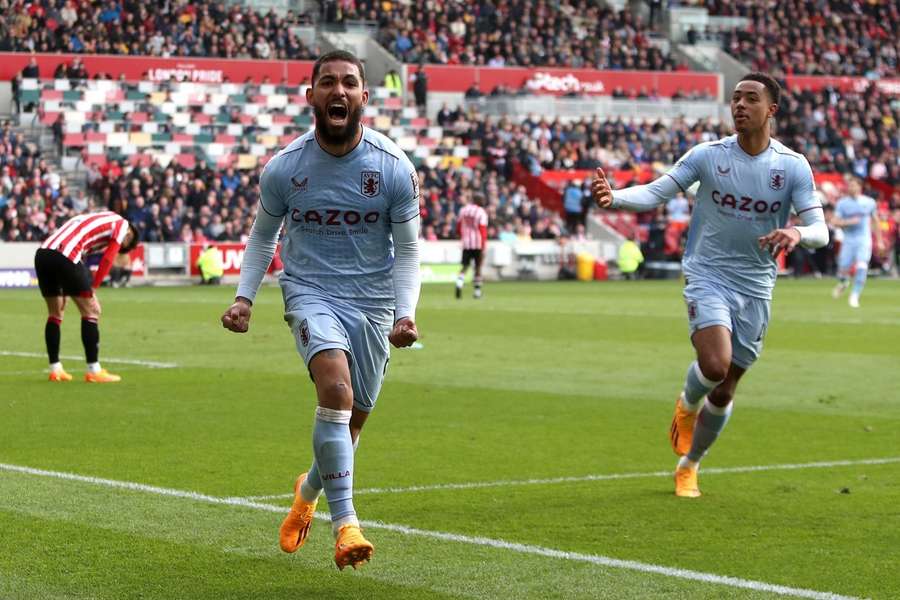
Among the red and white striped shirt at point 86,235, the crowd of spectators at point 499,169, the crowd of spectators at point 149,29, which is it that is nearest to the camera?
the red and white striped shirt at point 86,235

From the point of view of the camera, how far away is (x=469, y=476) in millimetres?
10055

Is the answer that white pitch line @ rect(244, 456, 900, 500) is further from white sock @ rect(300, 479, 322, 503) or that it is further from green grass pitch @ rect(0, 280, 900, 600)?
white sock @ rect(300, 479, 322, 503)

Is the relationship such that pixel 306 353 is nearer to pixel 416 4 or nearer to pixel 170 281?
pixel 170 281

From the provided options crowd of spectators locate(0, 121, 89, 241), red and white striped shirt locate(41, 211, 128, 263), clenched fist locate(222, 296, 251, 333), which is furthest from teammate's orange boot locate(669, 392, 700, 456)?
crowd of spectators locate(0, 121, 89, 241)

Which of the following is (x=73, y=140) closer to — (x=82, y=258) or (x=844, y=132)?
(x=844, y=132)

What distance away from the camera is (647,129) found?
53.5m

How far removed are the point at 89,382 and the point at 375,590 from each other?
9.93 m

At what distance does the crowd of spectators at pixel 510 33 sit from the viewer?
53.9m

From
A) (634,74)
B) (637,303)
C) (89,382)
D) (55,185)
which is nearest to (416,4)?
(634,74)

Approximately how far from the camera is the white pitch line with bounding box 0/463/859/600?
6727mm

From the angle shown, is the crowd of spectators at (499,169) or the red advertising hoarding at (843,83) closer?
the crowd of spectators at (499,169)

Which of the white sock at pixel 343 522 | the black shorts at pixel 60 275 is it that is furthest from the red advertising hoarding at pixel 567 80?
the white sock at pixel 343 522

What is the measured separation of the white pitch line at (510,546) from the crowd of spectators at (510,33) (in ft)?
145

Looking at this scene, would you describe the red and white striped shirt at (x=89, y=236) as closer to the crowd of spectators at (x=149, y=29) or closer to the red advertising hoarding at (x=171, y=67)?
the red advertising hoarding at (x=171, y=67)
